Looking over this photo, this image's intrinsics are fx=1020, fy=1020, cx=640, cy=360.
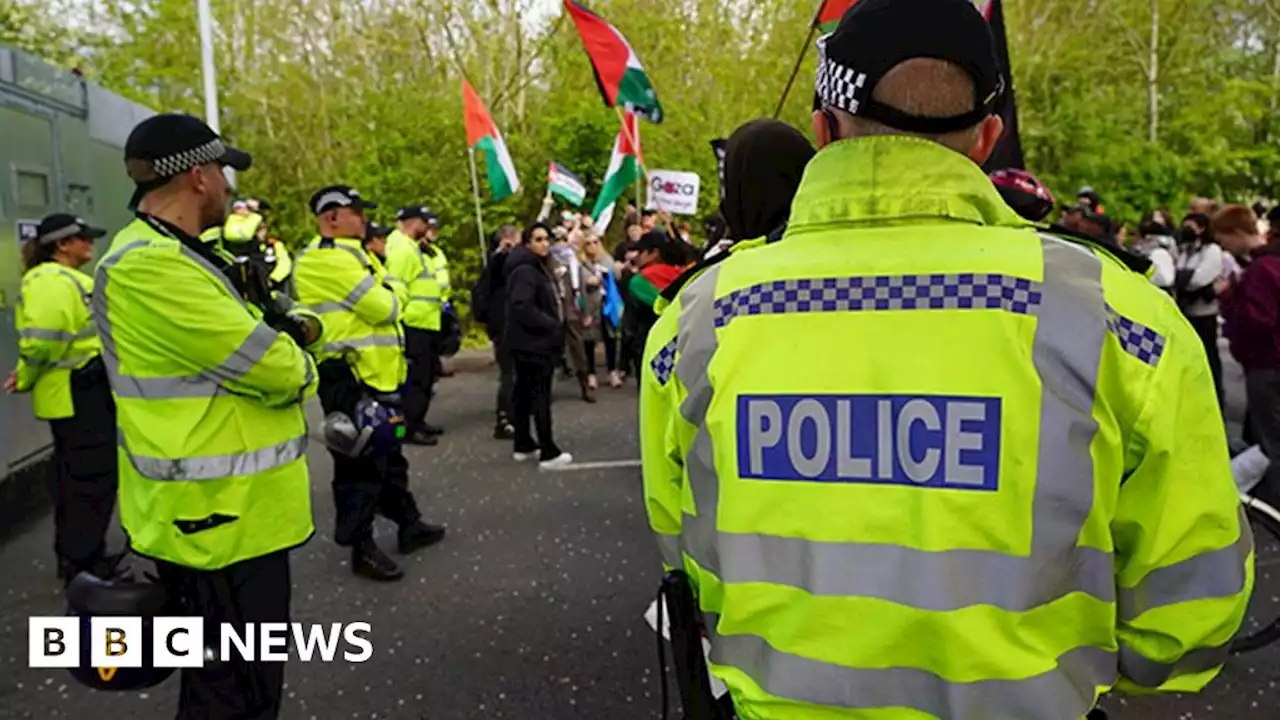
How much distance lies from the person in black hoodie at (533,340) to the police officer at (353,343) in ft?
6.32

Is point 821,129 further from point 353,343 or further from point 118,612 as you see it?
point 353,343

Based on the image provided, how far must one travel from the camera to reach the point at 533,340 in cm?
743

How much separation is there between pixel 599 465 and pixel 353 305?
2.83 meters

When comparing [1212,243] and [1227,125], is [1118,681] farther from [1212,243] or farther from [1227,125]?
[1227,125]

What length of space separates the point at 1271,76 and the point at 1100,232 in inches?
551

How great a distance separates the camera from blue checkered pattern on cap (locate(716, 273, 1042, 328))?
1310mm

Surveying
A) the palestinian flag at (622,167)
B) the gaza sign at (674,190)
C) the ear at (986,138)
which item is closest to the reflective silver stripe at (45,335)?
the ear at (986,138)

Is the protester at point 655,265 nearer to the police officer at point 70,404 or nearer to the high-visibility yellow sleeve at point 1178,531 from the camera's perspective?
the police officer at point 70,404

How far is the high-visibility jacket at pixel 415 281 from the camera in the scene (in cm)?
773

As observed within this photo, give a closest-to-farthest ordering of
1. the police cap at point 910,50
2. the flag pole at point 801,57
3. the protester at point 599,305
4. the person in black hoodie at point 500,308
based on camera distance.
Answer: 1. the police cap at point 910,50
2. the flag pole at point 801,57
3. the person in black hoodie at point 500,308
4. the protester at point 599,305

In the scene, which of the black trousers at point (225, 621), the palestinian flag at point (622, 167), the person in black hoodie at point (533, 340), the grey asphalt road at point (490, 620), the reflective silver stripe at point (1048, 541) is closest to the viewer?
the reflective silver stripe at point (1048, 541)

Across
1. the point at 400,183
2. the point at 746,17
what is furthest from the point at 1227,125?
the point at 400,183

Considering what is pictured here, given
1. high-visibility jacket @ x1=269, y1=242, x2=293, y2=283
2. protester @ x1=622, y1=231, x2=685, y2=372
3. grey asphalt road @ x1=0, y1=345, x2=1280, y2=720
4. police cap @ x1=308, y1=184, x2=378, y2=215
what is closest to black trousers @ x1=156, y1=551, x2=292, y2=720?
grey asphalt road @ x1=0, y1=345, x2=1280, y2=720

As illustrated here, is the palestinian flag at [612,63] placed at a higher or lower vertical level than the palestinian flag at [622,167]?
higher
